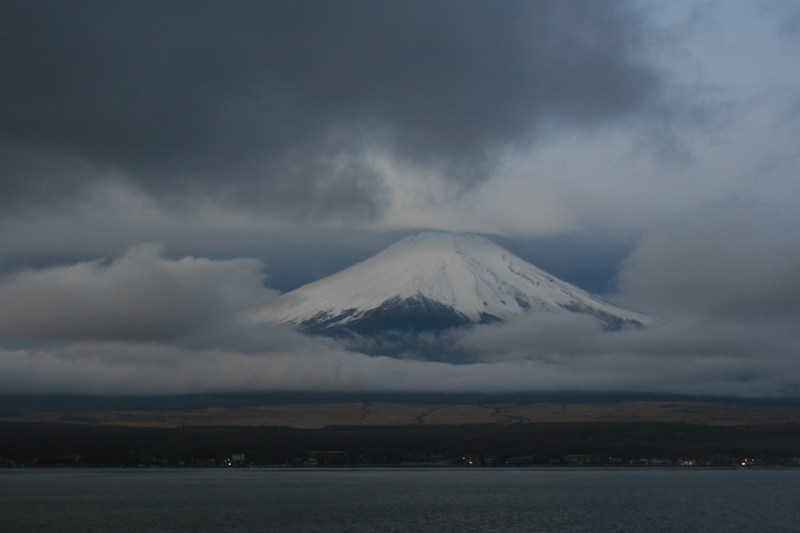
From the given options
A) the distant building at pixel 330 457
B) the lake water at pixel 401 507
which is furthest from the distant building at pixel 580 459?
the distant building at pixel 330 457

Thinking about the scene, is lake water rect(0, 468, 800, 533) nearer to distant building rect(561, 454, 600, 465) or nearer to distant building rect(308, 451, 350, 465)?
distant building rect(308, 451, 350, 465)

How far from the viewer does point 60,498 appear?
82.2m

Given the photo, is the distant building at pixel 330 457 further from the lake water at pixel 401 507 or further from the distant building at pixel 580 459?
the distant building at pixel 580 459

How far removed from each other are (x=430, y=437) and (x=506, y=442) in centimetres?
1662

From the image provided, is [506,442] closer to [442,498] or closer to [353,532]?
[442,498]

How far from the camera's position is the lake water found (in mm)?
59250

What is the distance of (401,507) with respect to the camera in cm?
7356

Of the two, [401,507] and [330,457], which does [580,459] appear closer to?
[330,457]

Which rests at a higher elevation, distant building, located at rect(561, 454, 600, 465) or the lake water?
the lake water

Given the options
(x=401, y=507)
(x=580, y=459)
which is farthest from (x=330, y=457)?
(x=401, y=507)

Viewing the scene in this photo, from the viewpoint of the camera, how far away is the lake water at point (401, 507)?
5925cm

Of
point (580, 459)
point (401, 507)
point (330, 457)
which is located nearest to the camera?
point (401, 507)

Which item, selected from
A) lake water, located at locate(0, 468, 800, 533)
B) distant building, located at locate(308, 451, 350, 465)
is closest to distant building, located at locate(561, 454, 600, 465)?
lake water, located at locate(0, 468, 800, 533)

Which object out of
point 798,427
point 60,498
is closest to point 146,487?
point 60,498
